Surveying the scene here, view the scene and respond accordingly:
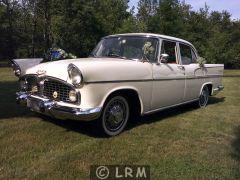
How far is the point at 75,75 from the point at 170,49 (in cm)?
275

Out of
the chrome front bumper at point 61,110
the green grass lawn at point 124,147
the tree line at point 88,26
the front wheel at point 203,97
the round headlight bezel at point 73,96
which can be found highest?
the tree line at point 88,26

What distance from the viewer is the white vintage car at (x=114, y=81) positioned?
16.7ft

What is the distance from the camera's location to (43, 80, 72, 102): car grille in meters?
5.22

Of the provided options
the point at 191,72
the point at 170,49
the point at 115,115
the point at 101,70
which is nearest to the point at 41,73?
the point at 101,70

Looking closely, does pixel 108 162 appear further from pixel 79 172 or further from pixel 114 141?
pixel 114 141

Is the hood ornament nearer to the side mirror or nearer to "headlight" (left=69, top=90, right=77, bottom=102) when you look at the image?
"headlight" (left=69, top=90, right=77, bottom=102)

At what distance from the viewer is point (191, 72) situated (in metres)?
7.66

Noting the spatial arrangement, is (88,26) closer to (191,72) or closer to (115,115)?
(191,72)

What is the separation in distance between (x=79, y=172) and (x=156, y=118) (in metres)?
3.19

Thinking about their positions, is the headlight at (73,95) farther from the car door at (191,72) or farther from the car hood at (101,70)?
the car door at (191,72)

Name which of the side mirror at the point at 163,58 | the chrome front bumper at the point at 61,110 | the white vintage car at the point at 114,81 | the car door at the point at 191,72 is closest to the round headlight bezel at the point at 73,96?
the white vintage car at the point at 114,81

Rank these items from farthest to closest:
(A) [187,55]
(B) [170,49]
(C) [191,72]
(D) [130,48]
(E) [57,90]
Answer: (A) [187,55] < (C) [191,72] < (B) [170,49] < (D) [130,48] < (E) [57,90]

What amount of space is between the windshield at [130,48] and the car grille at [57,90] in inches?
60.3

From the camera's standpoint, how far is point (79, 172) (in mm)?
4234
